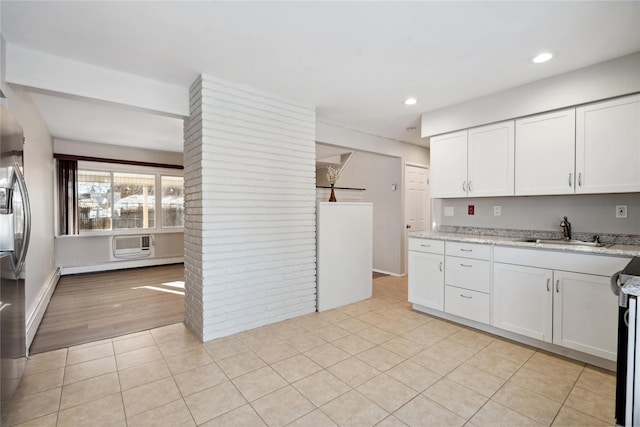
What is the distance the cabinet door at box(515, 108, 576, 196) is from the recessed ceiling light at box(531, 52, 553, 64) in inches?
22.5

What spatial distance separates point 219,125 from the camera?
9.57 ft

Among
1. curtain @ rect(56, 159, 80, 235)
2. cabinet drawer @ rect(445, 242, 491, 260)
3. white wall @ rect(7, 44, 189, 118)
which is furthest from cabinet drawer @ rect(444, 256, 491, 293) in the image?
curtain @ rect(56, 159, 80, 235)

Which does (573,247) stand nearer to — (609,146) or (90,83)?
(609,146)

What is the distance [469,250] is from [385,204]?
8.70 ft

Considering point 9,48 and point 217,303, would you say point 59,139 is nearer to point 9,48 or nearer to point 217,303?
point 9,48

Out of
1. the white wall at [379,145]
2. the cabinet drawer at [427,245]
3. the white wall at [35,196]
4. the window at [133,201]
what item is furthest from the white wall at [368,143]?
the window at [133,201]

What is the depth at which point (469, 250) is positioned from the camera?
3.09 m

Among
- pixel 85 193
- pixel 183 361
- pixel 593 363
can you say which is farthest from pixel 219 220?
pixel 85 193

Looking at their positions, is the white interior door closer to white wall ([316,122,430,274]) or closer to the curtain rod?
white wall ([316,122,430,274])

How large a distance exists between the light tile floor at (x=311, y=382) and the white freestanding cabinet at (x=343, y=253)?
78 centimetres

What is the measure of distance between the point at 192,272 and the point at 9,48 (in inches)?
89.8

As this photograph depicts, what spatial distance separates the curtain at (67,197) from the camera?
5301 millimetres

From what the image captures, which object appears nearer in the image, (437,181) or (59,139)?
(437,181)

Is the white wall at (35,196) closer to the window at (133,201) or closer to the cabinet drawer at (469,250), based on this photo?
the window at (133,201)
